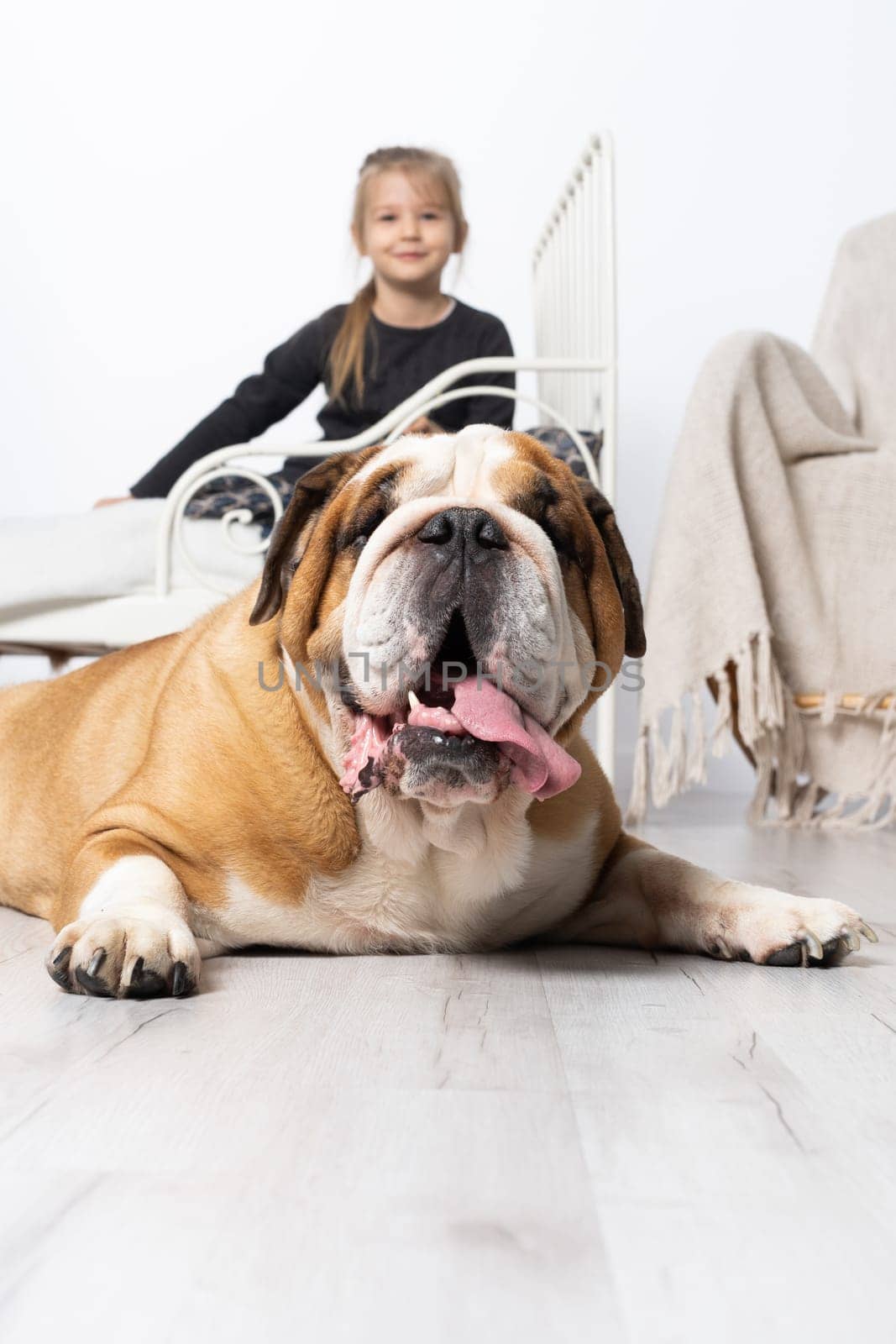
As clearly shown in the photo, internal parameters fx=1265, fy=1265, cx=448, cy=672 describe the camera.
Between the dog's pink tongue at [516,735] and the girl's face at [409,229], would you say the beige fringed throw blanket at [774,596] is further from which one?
the dog's pink tongue at [516,735]

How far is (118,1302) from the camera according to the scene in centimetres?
69

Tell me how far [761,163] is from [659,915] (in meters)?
4.07

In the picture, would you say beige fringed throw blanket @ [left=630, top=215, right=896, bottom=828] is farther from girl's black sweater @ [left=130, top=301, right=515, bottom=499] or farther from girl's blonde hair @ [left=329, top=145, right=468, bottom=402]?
girl's blonde hair @ [left=329, top=145, right=468, bottom=402]

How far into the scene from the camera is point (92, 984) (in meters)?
1.33

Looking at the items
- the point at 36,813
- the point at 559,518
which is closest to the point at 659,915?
the point at 559,518

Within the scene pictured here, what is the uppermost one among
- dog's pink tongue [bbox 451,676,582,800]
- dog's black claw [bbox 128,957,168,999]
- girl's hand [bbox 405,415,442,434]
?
girl's hand [bbox 405,415,442,434]

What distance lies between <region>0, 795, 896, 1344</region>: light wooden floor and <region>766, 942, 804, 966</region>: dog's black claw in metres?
0.06

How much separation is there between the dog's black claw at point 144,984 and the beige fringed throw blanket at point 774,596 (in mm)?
2096

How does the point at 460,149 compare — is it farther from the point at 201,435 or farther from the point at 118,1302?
the point at 118,1302

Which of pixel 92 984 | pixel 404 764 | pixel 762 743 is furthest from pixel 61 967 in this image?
pixel 762 743

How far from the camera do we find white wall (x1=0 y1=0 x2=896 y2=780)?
4902 mm

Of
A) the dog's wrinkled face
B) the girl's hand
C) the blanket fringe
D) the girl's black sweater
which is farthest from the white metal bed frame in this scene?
the dog's wrinkled face

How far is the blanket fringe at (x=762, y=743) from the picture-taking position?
10.6 ft

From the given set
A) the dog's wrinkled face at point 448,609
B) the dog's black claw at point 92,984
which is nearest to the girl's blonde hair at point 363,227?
the dog's wrinkled face at point 448,609
